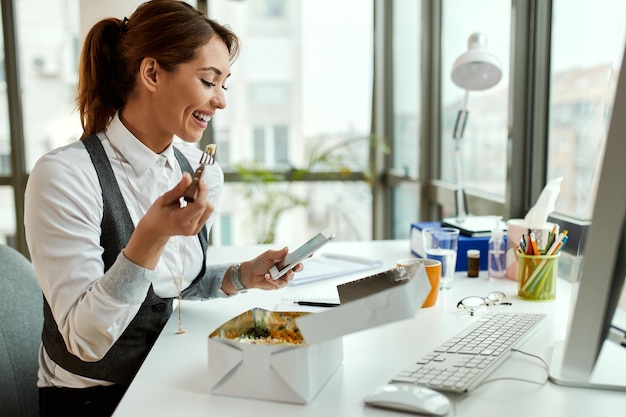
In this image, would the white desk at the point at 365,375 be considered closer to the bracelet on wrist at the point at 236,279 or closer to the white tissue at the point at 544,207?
the bracelet on wrist at the point at 236,279

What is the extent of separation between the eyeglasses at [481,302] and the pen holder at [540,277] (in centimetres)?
6

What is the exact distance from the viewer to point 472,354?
3.35ft

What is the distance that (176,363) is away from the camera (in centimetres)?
104

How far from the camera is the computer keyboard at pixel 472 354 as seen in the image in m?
0.91

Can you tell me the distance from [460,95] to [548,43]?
0.81m

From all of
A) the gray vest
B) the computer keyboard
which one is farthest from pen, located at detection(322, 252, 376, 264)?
the gray vest

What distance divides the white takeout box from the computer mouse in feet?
0.31

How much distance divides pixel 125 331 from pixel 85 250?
22cm

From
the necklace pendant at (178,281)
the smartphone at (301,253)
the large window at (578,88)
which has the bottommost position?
the necklace pendant at (178,281)

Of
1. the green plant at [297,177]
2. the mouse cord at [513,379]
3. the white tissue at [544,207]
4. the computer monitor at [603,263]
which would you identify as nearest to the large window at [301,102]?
the green plant at [297,177]

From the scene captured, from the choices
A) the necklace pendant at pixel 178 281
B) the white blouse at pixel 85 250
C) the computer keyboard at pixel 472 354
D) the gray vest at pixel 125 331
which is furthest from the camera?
the necklace pendant at pixel 178 281

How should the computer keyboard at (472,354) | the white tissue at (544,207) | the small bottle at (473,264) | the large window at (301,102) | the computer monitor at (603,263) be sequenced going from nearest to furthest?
the computer monitor at (603,263), the computer keyboard at (472,354), the white tissue at (544,207), the small bottle at (473,264), the large window at (301,102)

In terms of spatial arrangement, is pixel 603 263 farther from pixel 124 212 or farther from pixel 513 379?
pixel 124 212

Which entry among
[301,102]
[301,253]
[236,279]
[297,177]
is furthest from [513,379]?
[301,102]
